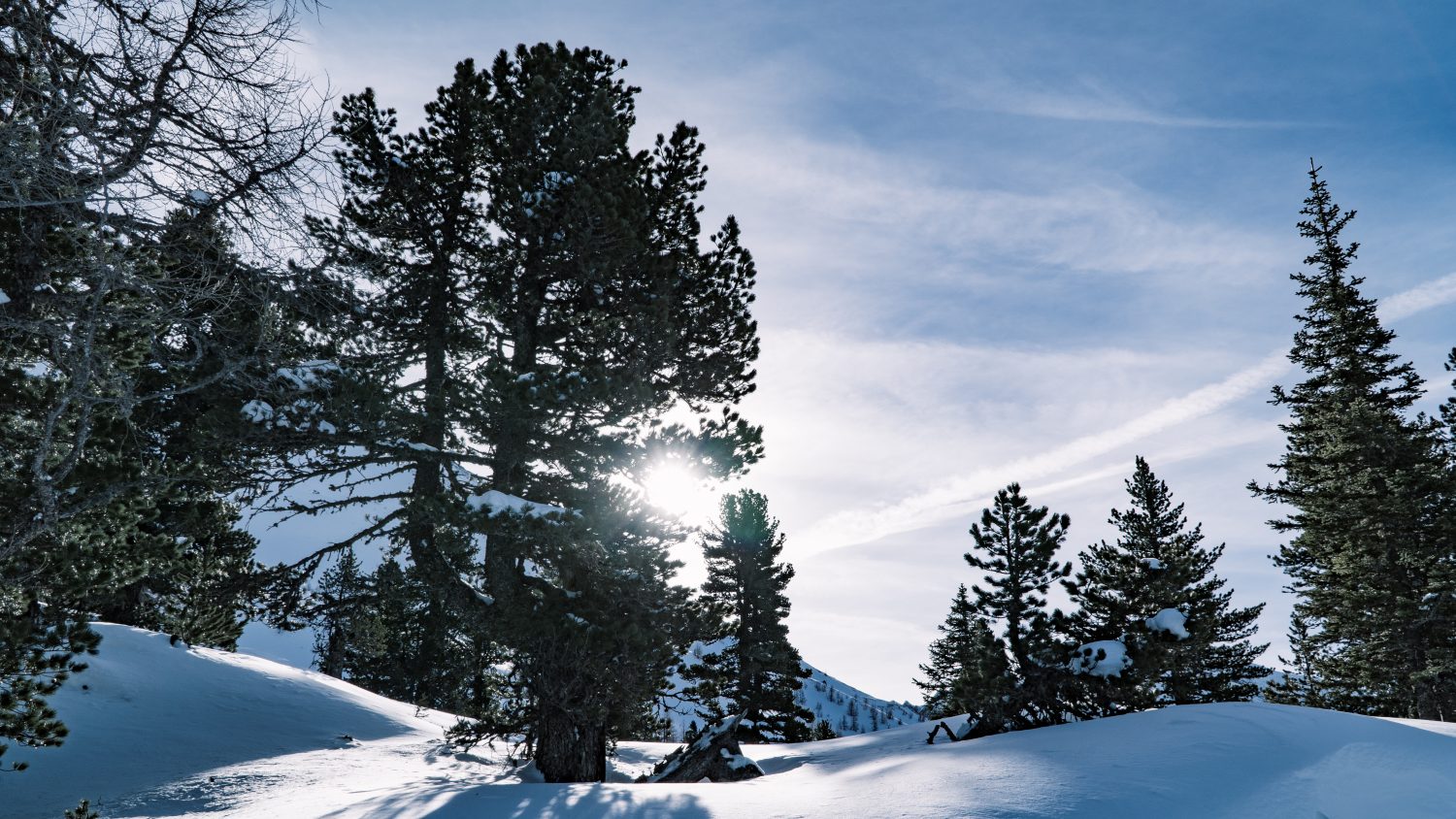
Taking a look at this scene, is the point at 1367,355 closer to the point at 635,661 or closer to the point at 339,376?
the point at 635,661

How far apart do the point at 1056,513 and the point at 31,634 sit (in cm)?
1788

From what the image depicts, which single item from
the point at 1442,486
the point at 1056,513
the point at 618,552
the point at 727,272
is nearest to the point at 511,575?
the point at 618,552

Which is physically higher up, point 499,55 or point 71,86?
point 499,55

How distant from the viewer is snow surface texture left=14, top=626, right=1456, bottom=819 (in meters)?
5.57

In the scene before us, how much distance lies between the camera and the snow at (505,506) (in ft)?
33.8

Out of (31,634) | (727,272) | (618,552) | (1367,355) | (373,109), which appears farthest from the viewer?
(1367,355)

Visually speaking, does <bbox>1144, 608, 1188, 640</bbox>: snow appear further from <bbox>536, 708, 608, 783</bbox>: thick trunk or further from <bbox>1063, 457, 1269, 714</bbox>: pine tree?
<bbox>536, 708, 608, 783</bbox>: thick trunk

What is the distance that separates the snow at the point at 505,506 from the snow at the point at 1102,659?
450 inches

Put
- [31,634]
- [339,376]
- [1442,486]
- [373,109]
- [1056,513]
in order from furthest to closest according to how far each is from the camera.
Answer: [1442,486]
[1056,513]
[373,109]
[339,376]
[31,634]

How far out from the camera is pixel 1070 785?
233 inches

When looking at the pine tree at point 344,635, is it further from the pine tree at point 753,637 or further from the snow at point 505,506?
the snow at point 505,506

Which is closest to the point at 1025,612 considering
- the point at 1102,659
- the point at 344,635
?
the point at 1102,659

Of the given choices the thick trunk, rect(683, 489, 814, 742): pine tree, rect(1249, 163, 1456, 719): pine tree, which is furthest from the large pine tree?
rect(1249, 163, 1456, 719): pine tree

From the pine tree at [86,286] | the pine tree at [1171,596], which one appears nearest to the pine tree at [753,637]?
the pine tree at [1171,596]
